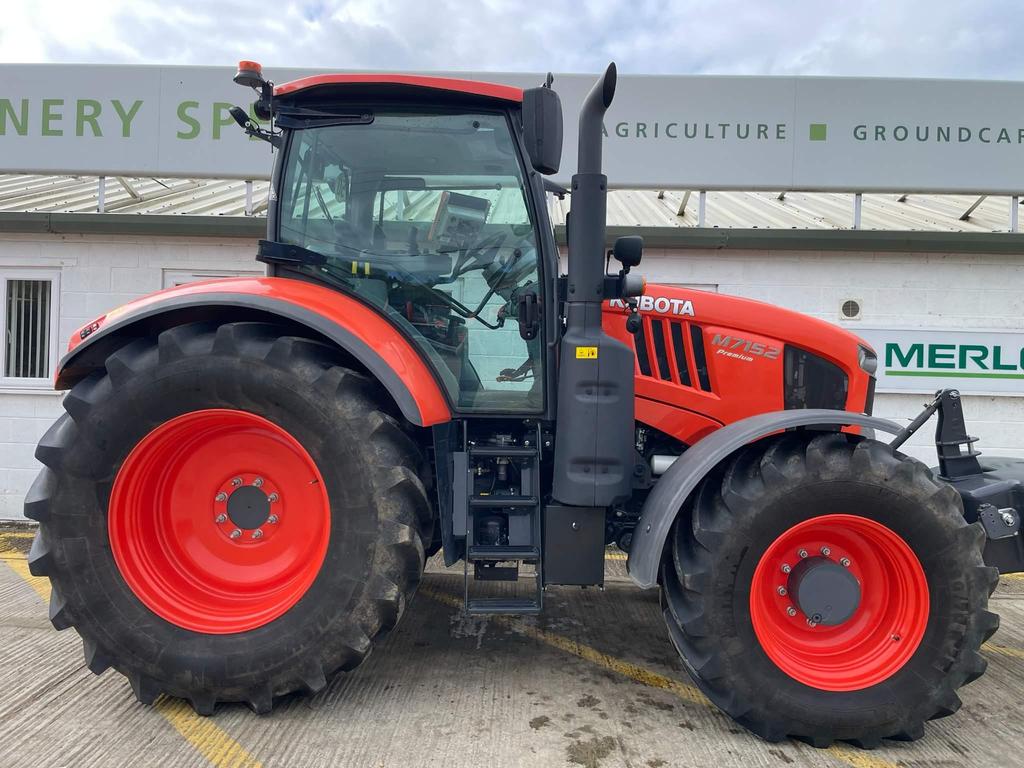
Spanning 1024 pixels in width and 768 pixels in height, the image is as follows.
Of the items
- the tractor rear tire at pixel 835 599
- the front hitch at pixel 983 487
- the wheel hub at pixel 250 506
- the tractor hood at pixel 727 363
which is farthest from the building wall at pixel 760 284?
the wheel hub at pixel 250 506

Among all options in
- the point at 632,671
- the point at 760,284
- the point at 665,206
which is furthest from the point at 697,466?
the point at 665,206

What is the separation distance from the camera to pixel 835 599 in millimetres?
2512

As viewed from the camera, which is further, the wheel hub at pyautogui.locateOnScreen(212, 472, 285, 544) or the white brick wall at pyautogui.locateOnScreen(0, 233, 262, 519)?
→ the white brick wall at pyautogui.locateOnScreen(0, 233, 262, 519)

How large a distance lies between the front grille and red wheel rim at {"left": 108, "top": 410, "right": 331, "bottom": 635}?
1578mm

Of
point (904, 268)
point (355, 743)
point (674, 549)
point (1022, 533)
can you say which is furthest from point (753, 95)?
point (355, 743)

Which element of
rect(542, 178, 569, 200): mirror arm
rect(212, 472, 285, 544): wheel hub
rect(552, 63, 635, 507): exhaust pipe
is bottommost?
rect(212, 472, 285, 544): wheel hub

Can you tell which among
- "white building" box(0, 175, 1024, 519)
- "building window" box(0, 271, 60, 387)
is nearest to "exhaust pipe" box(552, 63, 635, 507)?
"white building" box(0, 175, 1024, 519)

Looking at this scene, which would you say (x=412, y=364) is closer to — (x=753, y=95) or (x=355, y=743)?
(x=355, y=743)

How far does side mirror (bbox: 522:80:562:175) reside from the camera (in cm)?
249

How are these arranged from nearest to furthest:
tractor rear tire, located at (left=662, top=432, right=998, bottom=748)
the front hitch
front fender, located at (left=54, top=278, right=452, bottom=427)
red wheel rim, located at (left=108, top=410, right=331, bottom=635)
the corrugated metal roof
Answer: tractor rear tire, located at (left=662, top=432, right=998, bottom=748) < front fender, located at (left=54, top=278, right=452, bottom=427) < red wheel rim, located at (left=108, top=410, right=331, bottom=635) < the front hitch < the corrugated metal roof

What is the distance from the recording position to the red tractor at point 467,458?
246 cm

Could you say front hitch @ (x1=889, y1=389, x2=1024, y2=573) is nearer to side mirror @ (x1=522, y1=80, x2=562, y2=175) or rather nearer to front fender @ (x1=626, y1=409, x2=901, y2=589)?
front fender @ (x1=626, y1=409, x2=901, y2=589)

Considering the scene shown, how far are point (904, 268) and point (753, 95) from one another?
1.94 metres

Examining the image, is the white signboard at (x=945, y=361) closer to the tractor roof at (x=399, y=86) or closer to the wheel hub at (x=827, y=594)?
the wheel hub at (x=827, y=594)
